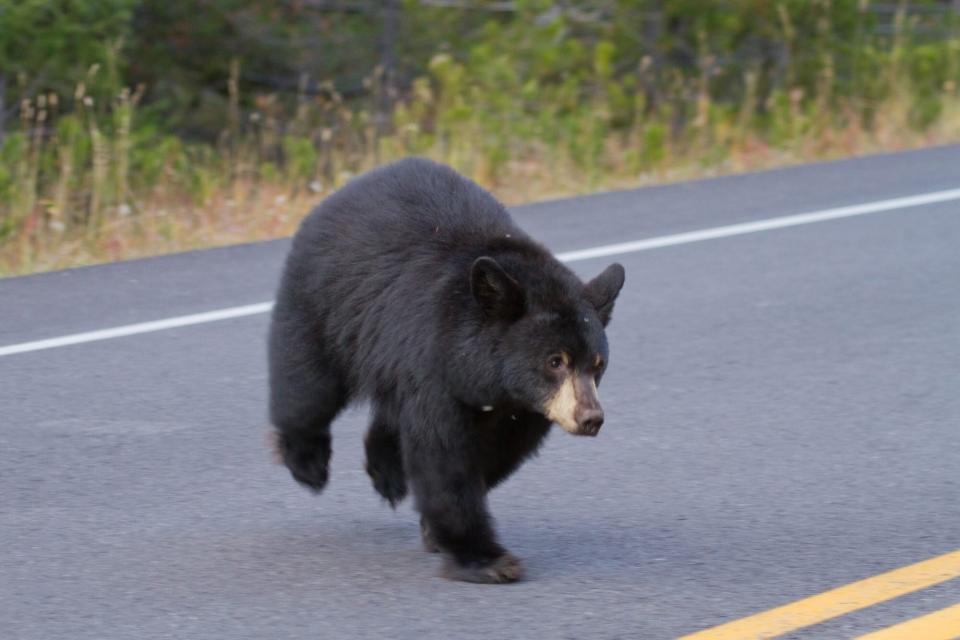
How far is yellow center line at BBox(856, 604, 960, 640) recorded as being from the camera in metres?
3.97

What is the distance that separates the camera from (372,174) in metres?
4.96

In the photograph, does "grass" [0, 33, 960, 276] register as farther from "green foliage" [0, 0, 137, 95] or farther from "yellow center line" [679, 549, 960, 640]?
"yellow center line" [679, 549, 960, 640]

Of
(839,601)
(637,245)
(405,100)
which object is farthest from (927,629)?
(405,100)

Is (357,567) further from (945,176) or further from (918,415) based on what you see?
(945,176)

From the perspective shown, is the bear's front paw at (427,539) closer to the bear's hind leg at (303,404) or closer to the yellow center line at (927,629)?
the bear's hind leg at (303,404)

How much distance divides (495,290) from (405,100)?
1178 cm

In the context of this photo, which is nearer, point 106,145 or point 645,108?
point 106,145

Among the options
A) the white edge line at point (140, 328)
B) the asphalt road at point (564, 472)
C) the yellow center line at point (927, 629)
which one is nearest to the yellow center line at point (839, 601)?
the asphalt road at point (564, 472)

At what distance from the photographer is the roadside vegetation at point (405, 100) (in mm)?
10633

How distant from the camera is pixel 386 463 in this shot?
16.1ft

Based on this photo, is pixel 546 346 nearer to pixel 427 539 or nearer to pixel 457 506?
pixel 457 506

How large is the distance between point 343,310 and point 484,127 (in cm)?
803

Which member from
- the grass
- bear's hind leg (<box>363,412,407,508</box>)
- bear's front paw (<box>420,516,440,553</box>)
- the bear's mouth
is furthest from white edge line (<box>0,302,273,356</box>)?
the bear's mouth

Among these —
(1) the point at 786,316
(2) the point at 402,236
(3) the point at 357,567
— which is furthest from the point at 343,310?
(1) the point at 786,316
